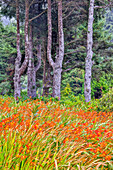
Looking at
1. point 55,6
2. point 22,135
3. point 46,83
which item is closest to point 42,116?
point 22,135

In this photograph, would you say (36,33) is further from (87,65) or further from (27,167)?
(27,167)

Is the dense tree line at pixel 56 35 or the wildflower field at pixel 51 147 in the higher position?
the dense tree line at pixel 56 35

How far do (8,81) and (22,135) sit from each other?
47.9 feet

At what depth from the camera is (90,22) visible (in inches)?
399

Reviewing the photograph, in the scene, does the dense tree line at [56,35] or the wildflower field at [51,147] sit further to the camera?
the dense tree line at [56,35]

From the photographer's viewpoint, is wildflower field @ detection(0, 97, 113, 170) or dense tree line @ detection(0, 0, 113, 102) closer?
wildflower field @ detection(0, 97, 113, 170)

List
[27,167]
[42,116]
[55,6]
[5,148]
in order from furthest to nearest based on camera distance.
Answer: [55,6] → [42,116] → [5,148] → [27,167]

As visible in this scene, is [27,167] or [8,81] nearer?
[27,167]

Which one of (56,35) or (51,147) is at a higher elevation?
(56,35)

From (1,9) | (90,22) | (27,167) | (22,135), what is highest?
(1,9)

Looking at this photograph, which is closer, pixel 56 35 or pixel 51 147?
pixel 51 147

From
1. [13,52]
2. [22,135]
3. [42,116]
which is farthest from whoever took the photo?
[13,52]

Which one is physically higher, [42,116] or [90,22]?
[90,22]

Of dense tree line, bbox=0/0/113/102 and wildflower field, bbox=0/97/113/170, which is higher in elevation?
dense tree line, bbox=0/0/113/102
